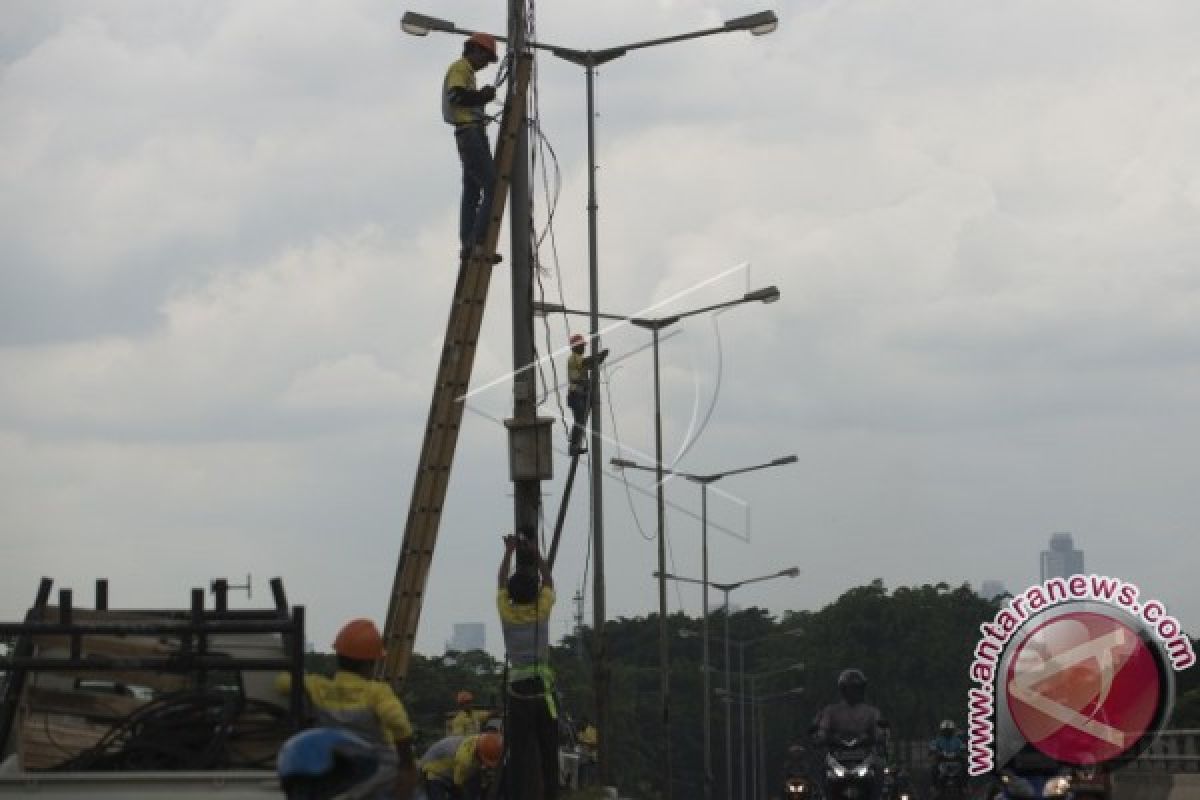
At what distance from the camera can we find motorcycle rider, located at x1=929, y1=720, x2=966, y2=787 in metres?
30.1

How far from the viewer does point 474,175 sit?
19.6m

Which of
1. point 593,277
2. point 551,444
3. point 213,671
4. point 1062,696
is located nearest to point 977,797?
point 1062,696

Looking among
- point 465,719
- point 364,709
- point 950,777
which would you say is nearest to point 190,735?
point 364,709

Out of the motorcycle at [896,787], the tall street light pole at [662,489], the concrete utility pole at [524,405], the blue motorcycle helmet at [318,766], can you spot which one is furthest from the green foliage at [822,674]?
the blue motorcycle helmet at [318,766]

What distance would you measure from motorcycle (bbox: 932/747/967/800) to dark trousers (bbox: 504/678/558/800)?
37.7 ft

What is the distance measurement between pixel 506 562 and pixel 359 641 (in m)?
7.15

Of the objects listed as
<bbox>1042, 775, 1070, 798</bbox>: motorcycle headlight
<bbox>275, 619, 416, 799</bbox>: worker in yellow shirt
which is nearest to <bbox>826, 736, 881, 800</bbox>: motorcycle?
<bbox>1042, 775, 1070, 798</bbox>: motorcycle headlight

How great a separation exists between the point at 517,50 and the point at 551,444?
3339 mm

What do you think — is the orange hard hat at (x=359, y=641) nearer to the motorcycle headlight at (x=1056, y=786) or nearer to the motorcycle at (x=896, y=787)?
the motorcycle headlight at (x=1056, y=786)

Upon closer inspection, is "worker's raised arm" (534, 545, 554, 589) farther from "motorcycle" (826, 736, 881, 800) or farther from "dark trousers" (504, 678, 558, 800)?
"motorcycle" (826, 736, 881, 800)

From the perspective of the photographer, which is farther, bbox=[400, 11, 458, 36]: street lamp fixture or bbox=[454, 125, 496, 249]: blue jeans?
bbox=[400, 11, 458, 36]: street lamp fixture

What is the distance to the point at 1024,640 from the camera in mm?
19031

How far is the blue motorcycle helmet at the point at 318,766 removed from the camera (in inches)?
356

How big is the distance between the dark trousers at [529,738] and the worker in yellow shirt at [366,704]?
720 cm
